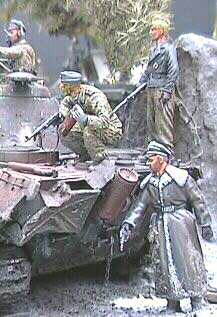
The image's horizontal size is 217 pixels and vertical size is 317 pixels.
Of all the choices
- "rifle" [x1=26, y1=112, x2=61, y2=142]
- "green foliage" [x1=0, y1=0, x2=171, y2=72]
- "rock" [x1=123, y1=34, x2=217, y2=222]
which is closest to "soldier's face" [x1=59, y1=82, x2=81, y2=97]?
"rifle" [x1=26, y1=112, x2=61, y2=142]

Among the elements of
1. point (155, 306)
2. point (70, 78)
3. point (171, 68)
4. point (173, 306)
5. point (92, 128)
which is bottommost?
point (155, 306)

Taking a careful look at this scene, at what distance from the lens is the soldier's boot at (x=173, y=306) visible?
6950 mm

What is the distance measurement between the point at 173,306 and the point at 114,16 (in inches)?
241

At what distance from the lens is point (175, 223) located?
6.64 metres

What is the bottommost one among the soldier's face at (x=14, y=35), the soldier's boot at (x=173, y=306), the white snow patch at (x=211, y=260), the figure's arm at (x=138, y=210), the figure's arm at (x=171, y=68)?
the white snow patch at (x=211, y=260)

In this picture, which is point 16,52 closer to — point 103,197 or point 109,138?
point 109,138

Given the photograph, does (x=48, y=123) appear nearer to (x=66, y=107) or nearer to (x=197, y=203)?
(x=66, y=107)

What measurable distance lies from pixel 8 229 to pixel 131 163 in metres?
1.56

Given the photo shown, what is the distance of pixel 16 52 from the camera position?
838cm

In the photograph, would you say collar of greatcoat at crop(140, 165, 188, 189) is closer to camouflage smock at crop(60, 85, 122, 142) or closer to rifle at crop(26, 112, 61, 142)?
camouflage smock at crop(60, 85, 122, 142)

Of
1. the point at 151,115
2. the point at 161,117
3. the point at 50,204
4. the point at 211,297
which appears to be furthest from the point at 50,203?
the point at 151,115

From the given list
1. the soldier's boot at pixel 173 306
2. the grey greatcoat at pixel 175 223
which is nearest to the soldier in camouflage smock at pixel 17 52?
the grey greatcoat at pixel 175 223

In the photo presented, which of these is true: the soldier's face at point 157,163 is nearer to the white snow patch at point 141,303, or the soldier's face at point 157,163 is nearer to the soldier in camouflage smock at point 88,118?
the soldier in camouflage smock at point 88,118

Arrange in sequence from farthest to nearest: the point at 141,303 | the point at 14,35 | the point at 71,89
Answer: the point at 14,35 < the point at 141,303 < the point at 71,89
